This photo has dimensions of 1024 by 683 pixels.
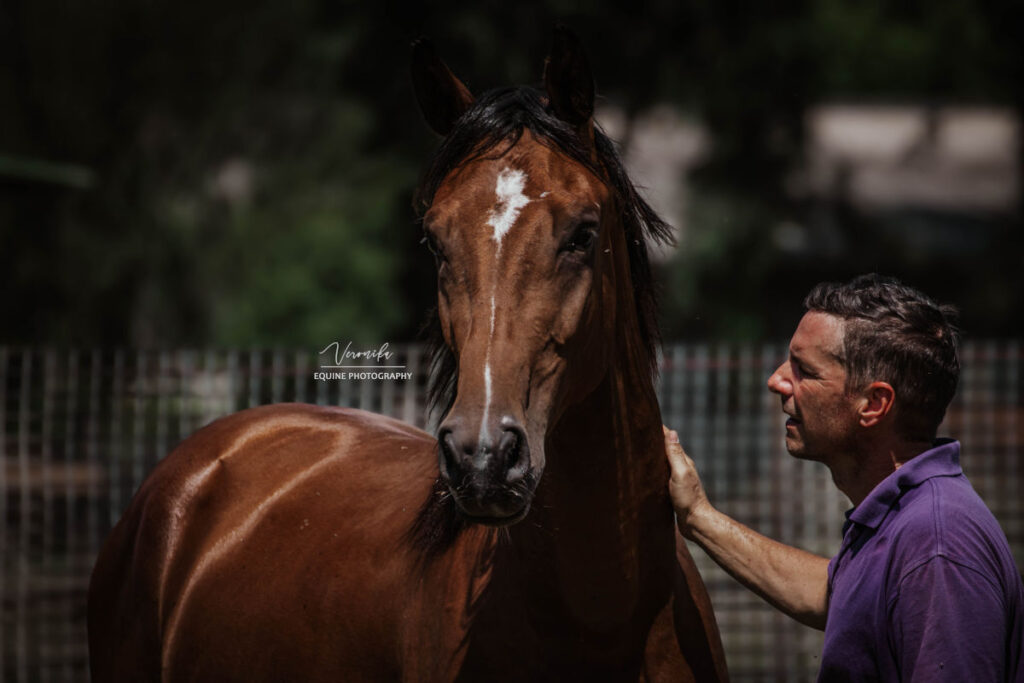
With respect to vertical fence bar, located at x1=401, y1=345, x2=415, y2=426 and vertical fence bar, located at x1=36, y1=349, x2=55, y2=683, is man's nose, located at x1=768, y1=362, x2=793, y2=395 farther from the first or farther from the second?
vertical fence bar, located at x1=36, y1=349, x2=55, y2=683

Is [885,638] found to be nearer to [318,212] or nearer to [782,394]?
[782,394]

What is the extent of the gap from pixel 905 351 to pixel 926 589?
480 millimetres

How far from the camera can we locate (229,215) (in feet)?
60.2

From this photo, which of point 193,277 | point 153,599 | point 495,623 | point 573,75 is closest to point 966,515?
point 495,623

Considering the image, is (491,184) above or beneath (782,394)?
above

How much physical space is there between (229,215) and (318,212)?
1.77 metres

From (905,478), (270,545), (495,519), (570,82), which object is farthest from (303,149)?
(905,478)

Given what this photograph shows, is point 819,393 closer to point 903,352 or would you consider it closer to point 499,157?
point 903,352

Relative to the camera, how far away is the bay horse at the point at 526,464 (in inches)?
87.7

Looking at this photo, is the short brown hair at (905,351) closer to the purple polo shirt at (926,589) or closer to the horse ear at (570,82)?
the purple polo shirt at (926,589)

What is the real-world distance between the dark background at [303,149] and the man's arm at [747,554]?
9.91 m

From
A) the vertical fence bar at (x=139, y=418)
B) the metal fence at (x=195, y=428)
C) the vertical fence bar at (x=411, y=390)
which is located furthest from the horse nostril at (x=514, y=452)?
the vertical fence bar at (x=139, y=418)

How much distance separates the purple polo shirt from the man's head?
9 cm

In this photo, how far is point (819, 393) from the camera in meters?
2.30
